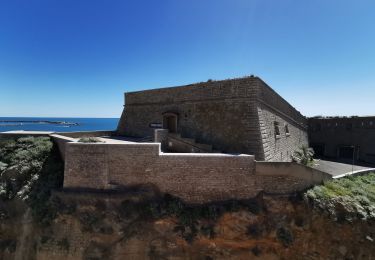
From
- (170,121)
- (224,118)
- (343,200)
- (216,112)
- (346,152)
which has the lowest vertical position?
(343,200)

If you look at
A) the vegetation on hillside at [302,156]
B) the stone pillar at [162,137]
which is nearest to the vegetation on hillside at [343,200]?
the vegetation on hillside at [302,156]

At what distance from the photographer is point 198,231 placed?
8.98 meters

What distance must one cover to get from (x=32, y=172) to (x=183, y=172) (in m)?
7.93

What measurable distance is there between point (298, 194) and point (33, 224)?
36.2 ft

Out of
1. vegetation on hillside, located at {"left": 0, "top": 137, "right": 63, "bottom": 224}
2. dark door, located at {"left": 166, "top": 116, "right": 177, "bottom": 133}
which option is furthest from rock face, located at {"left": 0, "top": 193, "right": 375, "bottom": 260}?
dark door, located at {"left": 166, "top": 116, "right": 177, "bottom": 133}

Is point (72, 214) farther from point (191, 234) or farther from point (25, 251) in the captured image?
point (191, 234)

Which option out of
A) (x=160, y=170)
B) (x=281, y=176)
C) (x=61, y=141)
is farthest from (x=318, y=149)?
(x=61, y=141)

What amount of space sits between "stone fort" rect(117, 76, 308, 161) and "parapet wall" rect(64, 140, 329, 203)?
1.56 m

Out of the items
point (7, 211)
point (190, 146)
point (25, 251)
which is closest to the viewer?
point (25, 251)

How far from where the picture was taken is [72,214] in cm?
948

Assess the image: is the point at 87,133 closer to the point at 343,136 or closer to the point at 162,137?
the point at 162,137

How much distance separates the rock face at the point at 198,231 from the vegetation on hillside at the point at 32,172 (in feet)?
4.40

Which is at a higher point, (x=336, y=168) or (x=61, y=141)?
(x=61, y=141)

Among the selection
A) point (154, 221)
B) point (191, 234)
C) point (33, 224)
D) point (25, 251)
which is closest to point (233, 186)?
point (191, 234)
